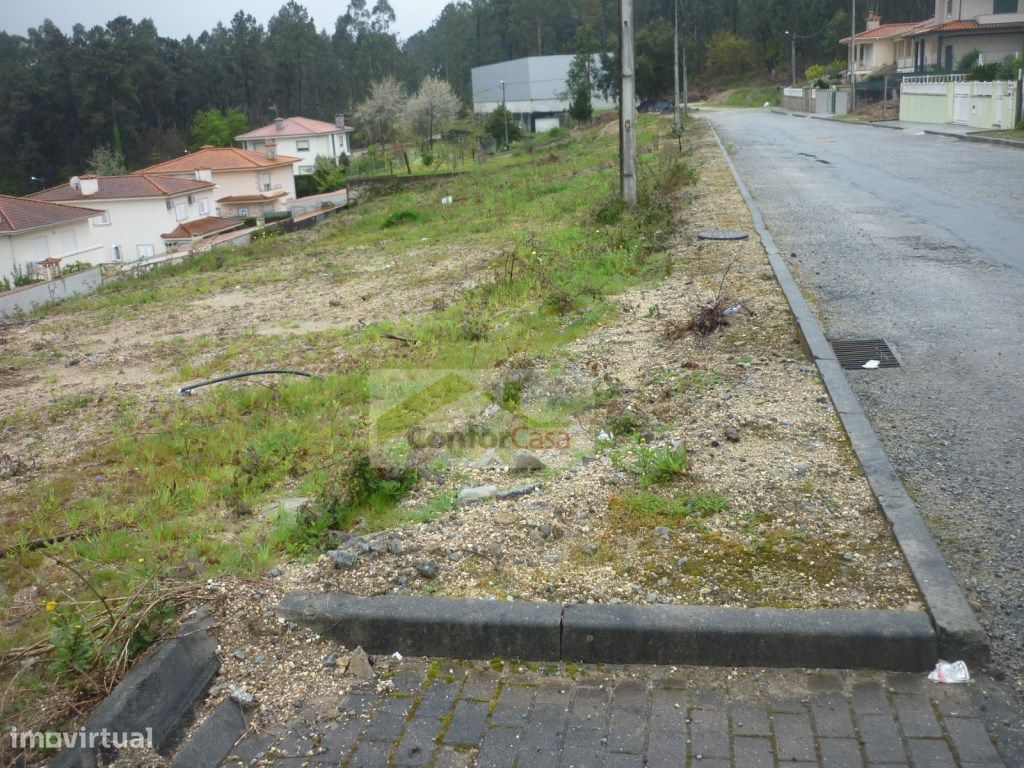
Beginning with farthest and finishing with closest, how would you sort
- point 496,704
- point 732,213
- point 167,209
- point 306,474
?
point 167,209
point 732,213
point 306,474
point 496,704

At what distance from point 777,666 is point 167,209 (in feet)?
194

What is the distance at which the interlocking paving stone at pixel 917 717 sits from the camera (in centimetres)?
312

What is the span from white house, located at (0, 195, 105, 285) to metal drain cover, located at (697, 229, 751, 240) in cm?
3678

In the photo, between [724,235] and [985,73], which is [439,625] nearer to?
[724,235]

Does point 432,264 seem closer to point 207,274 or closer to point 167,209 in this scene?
point 207,274

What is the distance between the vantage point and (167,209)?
187 feet

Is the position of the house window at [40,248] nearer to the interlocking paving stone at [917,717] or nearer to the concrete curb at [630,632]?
the concrete curb at [630,632]

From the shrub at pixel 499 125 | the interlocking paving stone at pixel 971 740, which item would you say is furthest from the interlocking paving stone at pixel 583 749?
the shrub at pixel 499 125

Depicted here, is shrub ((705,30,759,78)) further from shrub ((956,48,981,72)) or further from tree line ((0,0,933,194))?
shrub ((956,48,981,72))

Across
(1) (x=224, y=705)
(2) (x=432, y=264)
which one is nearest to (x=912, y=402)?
(1) (x=224, y=705)

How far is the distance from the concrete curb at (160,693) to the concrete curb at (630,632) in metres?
0.41

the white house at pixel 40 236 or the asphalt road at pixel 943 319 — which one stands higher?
the asphalt road at pixel 943 319

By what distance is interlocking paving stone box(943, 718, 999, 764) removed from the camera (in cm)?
297

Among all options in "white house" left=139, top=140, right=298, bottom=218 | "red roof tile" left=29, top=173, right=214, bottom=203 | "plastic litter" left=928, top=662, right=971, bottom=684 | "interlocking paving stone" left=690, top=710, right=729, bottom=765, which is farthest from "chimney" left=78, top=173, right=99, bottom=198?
"plastic litter" left=928, top=662, right=971, bottom=684
